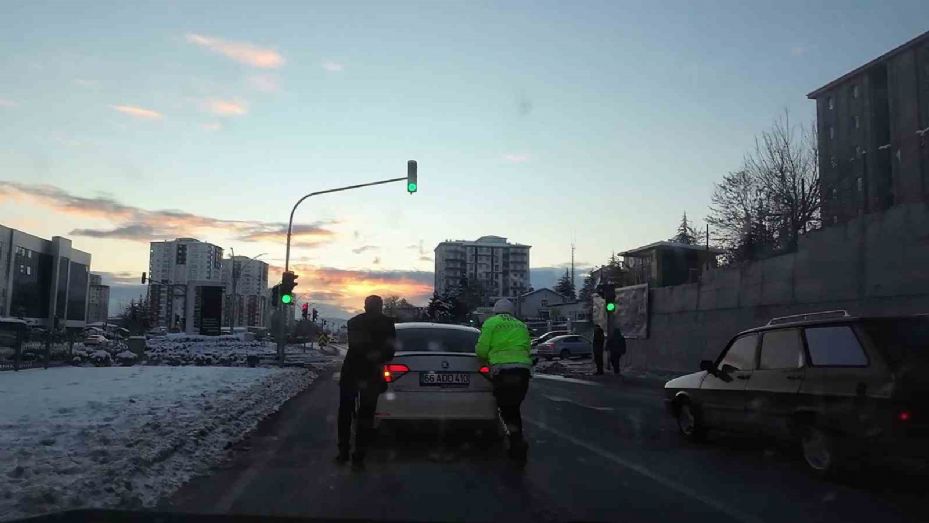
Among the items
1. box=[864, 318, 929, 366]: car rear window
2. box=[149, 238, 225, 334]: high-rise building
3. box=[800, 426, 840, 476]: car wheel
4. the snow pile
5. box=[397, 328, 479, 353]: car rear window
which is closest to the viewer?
the snow pile

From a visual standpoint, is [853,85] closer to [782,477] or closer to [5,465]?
[782,477]

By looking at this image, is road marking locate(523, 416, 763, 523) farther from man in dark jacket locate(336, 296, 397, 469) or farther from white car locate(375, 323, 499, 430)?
man in dark jacket locate(336, 296, 397, 469)

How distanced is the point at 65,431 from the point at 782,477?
323 inches

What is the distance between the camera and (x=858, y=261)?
17.6 meters

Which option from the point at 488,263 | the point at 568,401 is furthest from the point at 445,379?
the point at 488,263

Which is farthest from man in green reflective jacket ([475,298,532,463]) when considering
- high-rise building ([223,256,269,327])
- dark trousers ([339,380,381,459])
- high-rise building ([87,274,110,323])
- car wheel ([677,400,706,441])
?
high-rise building ([87,274,110,323])

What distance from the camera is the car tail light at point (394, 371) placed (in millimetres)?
8680

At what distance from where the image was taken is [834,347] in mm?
7383

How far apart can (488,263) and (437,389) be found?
594ft

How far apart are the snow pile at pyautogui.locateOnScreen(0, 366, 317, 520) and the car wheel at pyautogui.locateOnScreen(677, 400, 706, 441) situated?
588cm

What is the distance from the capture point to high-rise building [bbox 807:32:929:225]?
44000 millimetres

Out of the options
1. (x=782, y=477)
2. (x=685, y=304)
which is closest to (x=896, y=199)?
(x=685, y=304)

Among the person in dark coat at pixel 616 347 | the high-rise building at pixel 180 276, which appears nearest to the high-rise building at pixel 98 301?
the high-rise building at pixel 180 276

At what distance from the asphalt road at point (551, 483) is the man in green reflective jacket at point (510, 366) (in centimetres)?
36
